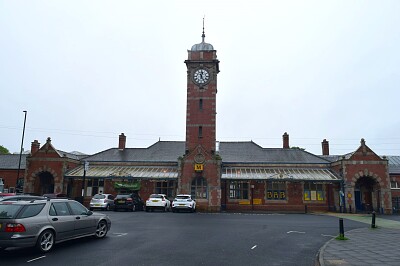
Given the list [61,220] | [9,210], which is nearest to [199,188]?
[61,220]

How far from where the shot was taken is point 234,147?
41625 mm

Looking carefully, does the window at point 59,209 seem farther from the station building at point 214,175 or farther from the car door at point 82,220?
the station building at point 214,175

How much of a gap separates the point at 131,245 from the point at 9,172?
40527 millimetres

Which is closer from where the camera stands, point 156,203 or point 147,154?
point 156,203

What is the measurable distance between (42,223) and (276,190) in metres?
28.5

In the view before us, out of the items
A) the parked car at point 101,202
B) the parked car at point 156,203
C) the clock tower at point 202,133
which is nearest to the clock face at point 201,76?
the clock tower at point 202,133

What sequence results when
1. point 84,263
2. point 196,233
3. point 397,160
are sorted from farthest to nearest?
point 397,160, point 196,233, point 84,263

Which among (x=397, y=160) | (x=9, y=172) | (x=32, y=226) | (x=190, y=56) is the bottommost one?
(x=32, y=226)

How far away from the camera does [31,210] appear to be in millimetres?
9102

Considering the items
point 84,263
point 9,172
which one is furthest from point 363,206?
point 9,172

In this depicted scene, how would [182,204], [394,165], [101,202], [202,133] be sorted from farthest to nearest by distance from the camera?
[394,165] < [202,133] < [101,202] < [182,204]

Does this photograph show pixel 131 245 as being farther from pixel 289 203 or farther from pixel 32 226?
pixel 289 203

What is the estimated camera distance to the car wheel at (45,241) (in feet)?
29.0

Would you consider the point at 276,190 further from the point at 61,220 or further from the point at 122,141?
the point at 61,220
